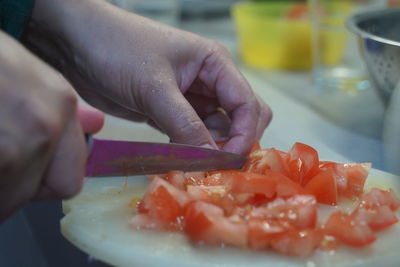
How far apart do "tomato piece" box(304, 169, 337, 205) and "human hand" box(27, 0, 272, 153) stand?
18 cm

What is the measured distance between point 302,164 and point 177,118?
22cm

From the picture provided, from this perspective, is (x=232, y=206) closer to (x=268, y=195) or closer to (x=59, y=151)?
(x=268, y=195)

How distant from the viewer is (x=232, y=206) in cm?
83

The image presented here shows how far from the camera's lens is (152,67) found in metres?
1.00

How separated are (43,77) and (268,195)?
0.37 meters

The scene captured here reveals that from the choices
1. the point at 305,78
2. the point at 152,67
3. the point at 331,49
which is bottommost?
the point at 305,78

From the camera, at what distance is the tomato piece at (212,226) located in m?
0.77

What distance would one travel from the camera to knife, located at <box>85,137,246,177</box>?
82cm

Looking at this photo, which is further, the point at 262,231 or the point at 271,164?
the point at 271,164

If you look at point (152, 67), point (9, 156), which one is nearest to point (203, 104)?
point (152, 67)

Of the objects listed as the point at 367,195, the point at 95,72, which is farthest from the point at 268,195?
the point at 95,72

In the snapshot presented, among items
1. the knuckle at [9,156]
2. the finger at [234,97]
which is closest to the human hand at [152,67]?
the finger at [234,97]

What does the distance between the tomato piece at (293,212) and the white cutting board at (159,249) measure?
0.05 m

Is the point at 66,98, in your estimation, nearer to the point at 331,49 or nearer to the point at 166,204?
the point at 166,204
